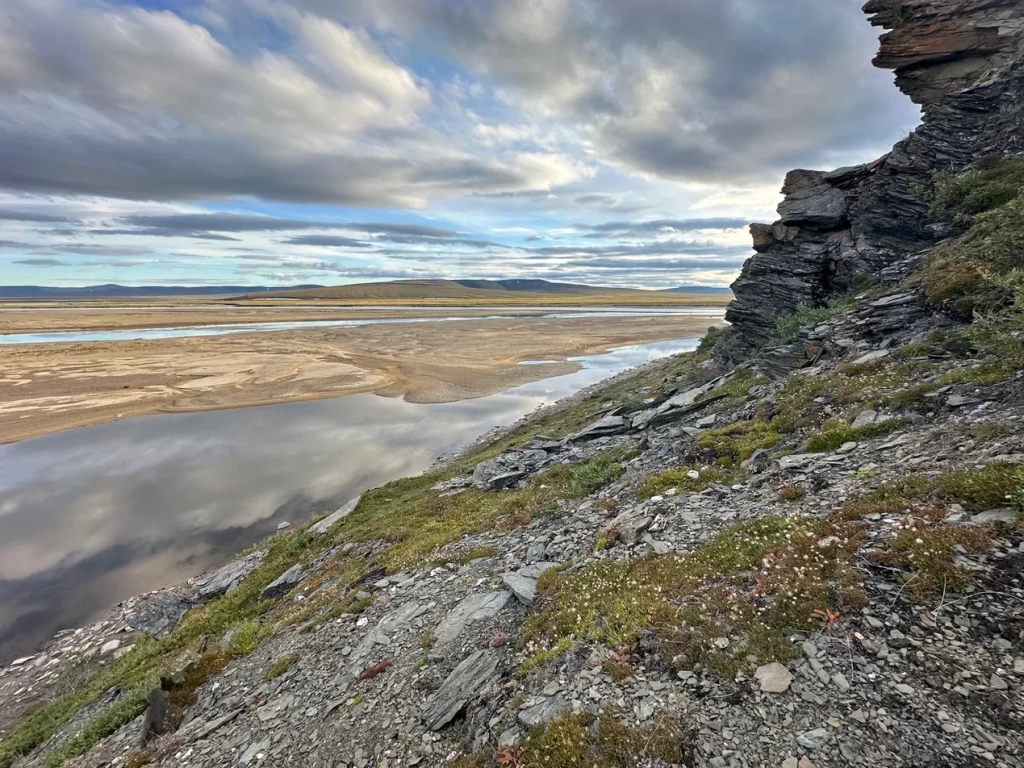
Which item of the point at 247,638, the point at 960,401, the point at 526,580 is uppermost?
the point at 960,401

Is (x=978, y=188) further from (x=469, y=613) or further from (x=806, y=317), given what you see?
(x=469, y=613)

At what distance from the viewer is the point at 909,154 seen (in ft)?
76.7

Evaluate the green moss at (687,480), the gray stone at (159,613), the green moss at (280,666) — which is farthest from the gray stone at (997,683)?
the gray stone at (159,613)

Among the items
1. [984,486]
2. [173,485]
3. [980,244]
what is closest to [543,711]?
[984,486]

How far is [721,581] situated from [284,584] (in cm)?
1599

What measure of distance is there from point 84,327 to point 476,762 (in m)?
163

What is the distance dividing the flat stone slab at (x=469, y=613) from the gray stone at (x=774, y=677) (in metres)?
5.91

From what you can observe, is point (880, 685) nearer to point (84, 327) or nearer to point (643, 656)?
point (643, 656)

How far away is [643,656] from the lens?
7684mm

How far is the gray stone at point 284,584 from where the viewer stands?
17.6 metres

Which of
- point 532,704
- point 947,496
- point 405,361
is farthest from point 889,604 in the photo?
point 405,361

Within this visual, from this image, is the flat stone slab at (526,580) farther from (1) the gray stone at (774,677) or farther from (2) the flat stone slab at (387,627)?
(1) the gray stone at (774,677)

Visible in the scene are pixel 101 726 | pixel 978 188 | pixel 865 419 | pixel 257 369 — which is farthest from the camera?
pixel 257 369

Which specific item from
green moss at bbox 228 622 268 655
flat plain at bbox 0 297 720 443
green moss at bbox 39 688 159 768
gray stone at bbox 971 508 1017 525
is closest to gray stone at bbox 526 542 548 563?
green moss at bbox 228 622 268 655
